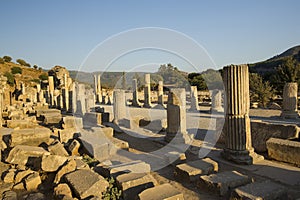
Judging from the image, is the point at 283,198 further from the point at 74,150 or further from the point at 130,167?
the point at 74,150

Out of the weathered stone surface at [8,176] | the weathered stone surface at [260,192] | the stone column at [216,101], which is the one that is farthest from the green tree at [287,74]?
the weathered stone surface at [8,176]

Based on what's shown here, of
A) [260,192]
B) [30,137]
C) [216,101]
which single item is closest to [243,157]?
[260,192]

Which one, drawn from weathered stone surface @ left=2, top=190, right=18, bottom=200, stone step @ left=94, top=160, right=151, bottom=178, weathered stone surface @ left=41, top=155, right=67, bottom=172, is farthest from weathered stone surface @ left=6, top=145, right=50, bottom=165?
stone step @ left=94, top=160, right=151, bottom=178

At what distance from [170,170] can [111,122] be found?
741 cm

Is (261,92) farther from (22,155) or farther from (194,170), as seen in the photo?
(22,155)

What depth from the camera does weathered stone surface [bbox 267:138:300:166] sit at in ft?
20.0

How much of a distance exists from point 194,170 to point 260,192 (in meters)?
1.51

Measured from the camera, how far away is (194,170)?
17.2ft

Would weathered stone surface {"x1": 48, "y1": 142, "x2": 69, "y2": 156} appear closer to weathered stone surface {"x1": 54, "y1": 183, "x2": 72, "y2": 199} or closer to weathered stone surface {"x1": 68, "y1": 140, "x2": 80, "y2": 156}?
weathered stone surface {"x1": 68, "y1": 140, "x2": 80, "y2": 156}

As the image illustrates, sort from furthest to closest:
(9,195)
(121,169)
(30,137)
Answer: (30,137) < (121,169) < (9,195)

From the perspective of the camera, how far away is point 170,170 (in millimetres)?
6074

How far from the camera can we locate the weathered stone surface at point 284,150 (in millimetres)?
6109

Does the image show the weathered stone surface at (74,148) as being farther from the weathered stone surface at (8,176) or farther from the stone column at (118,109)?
the stone column at (118,109)

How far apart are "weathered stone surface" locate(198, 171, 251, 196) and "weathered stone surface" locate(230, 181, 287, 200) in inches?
12.1
